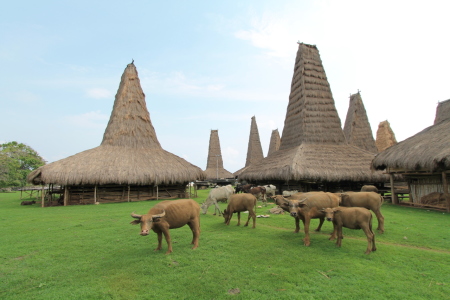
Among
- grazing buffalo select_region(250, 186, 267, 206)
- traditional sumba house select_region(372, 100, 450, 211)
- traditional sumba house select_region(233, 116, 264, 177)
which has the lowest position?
grazing buffalo select_region(250, 186, 267, 206)

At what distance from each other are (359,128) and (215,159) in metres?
22.0

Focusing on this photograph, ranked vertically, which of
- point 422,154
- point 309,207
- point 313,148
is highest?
point 313,148

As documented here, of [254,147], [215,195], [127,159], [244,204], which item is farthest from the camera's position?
[254,147]

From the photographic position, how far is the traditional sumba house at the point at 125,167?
59.3ft

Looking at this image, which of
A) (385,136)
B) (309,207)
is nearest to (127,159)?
(309,207)

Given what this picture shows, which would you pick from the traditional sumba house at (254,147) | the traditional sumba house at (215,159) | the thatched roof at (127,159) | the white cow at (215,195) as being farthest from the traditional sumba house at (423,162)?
the traditional sumba house at (215,159)

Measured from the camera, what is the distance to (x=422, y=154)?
12.1 m

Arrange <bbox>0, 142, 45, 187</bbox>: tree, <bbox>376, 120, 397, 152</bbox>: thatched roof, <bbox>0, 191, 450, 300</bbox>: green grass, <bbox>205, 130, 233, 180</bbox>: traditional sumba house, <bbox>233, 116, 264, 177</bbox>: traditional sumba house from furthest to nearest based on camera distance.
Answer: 1. <bbox>205, 130, 233, 180</bbox>: traditional sumba house
2. <bbox>233, 116, 264, 177</bbox>: traditional sumba house
3. <bbox>0, 142, 45, 187</bbox>: tree
4. <bbox>376, 120, 397, 152</bbox>: thatched roof
5. <bbox>0, 191, 450, 300</bbox>: green grass

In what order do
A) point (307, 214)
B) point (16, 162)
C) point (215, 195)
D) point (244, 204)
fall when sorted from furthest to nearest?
1. point (16, 162)
2. point (215, 195)
3. point (244, 204)
4. point (307, 214)

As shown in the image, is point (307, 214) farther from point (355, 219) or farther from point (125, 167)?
point (125, 167)

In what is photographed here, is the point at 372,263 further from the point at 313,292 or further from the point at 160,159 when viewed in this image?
the point at 160,159

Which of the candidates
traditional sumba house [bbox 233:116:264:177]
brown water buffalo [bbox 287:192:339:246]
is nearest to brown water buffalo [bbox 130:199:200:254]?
brown water buffalo [bbox 287:192:339:246]

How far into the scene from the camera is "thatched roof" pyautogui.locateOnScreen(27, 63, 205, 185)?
18.0m

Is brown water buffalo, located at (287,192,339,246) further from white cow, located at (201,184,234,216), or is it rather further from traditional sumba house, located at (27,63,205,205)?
traditional sumba house, located at (27,63,205,205)
